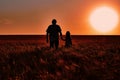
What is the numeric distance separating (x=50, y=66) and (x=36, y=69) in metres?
0.73

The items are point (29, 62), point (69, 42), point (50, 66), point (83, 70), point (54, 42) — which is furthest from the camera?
point (69, 42)

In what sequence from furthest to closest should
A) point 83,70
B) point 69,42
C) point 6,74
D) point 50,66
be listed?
1. point 69,42
2. point 50,66
3. point 83,70
4. point 6,74

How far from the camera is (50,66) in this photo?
10992 millimetres

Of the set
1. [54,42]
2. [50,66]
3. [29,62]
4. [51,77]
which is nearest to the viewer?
[51,77]

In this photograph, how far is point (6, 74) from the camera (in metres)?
9.36

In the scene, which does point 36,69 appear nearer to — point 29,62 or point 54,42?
point 29,62

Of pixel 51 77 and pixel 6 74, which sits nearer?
pixel 51 77

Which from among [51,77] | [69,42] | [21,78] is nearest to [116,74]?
[51,77]

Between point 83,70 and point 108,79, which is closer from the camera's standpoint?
point 108,79

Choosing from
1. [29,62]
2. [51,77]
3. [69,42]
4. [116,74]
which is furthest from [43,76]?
[69,42]

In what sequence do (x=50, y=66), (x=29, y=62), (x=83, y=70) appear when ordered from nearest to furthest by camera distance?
(x=83, y=70), (x=50, y=66), (x=29, y=62)

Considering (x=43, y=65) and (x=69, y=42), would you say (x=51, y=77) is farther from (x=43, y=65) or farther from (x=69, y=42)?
(x=69, y=42)

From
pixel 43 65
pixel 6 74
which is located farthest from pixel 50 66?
pixel 6 74

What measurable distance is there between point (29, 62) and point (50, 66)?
3.85 ft
